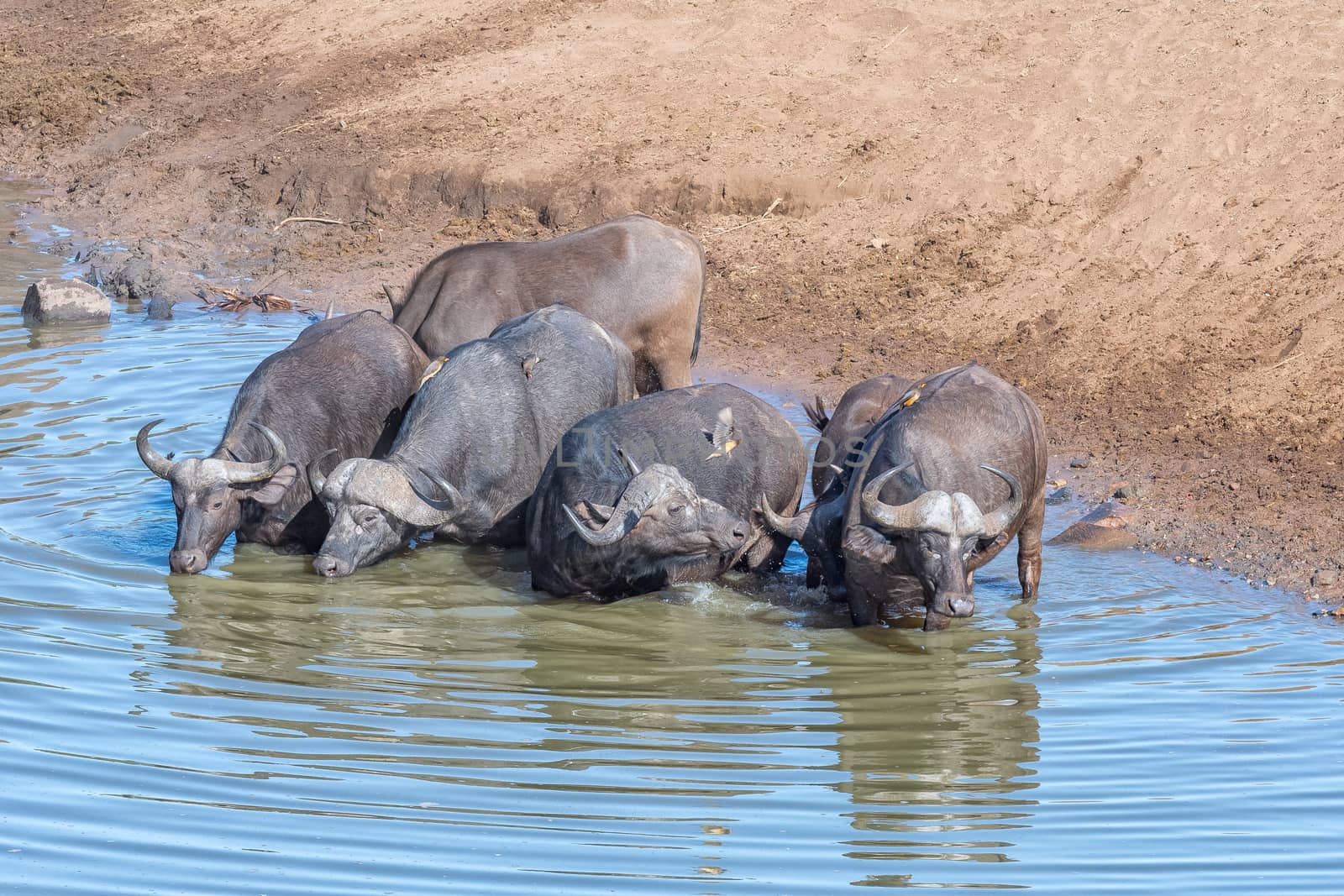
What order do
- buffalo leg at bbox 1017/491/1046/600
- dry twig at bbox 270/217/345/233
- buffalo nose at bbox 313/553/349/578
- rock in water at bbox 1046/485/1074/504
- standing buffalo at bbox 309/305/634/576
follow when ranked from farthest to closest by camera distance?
dry twig at bbox 270/217/345/233
rock in water at bbox 1046/485/1074/504
standing buffalo at bbox 309/305/634/576
buffalo nose at bbox 313/553/349/578
buffalo leg at bbox 1017/491/1046/600

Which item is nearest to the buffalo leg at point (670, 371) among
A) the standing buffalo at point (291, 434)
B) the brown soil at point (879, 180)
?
the brown soil at point (879, 180)

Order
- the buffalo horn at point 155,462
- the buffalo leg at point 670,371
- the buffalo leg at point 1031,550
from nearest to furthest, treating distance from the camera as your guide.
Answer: the buffalo leg at point 1031,550
the buffalo horn at point 155,462
the buffalo leg at point 670,371

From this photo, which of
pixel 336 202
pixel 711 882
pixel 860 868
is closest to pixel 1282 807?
pixel 860 868

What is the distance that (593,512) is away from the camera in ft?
30.0

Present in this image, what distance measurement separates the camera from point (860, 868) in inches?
236

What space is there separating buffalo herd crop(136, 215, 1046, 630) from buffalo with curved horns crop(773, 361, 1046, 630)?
1 centimetres

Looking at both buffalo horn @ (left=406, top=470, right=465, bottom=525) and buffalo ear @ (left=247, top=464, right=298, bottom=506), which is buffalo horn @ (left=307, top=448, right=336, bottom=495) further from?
buffalo horn @ (left=406, top=470, right=465, bottom=525)

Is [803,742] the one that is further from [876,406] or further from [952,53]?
[952,53]

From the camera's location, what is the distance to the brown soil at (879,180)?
38.2 feet

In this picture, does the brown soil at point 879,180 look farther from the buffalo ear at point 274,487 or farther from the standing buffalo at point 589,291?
the buffalo ear at point 274,487

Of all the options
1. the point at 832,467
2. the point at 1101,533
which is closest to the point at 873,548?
the point at 832,467

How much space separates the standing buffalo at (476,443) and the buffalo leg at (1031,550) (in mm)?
3026

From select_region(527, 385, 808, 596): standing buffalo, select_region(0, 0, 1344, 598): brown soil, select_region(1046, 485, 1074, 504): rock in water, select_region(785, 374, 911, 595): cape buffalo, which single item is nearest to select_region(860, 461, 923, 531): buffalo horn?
select_region(785, 374, 911, 595): cape buffalo

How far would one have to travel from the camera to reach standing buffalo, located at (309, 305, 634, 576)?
9609 mm
